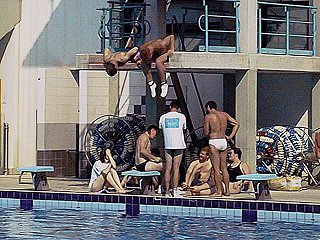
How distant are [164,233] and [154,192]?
9.21ft

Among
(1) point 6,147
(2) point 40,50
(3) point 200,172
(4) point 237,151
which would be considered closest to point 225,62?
(4) point 237,151

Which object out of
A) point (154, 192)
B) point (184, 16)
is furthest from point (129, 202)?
point (184, 16)

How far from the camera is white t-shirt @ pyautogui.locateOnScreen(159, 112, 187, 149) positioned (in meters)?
14.5

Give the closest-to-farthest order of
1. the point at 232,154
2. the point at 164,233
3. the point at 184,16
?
the point at 164,233
the point at 232,154
the point at 184,16

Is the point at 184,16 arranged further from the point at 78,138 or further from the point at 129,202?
the point at 129,202

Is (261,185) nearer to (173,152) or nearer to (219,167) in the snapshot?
(219,167)

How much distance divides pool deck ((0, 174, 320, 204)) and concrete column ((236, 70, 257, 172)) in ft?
2.53

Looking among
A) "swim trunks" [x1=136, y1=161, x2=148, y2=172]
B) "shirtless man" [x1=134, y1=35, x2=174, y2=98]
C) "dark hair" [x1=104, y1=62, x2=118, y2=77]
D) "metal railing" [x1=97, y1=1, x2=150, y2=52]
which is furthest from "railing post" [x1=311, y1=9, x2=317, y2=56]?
"swim trunks" [x1=136, y1=161, x2=148, y2=172]

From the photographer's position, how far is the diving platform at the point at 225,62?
50.5 feet

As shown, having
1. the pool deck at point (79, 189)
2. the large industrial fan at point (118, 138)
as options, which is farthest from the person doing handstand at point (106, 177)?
the large industrial fan at point (118, 138)

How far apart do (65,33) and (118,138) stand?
2.60 m

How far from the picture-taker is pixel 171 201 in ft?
46.5

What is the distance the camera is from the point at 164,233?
12.1 metres

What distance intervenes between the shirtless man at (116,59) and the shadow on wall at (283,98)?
13.6ft
